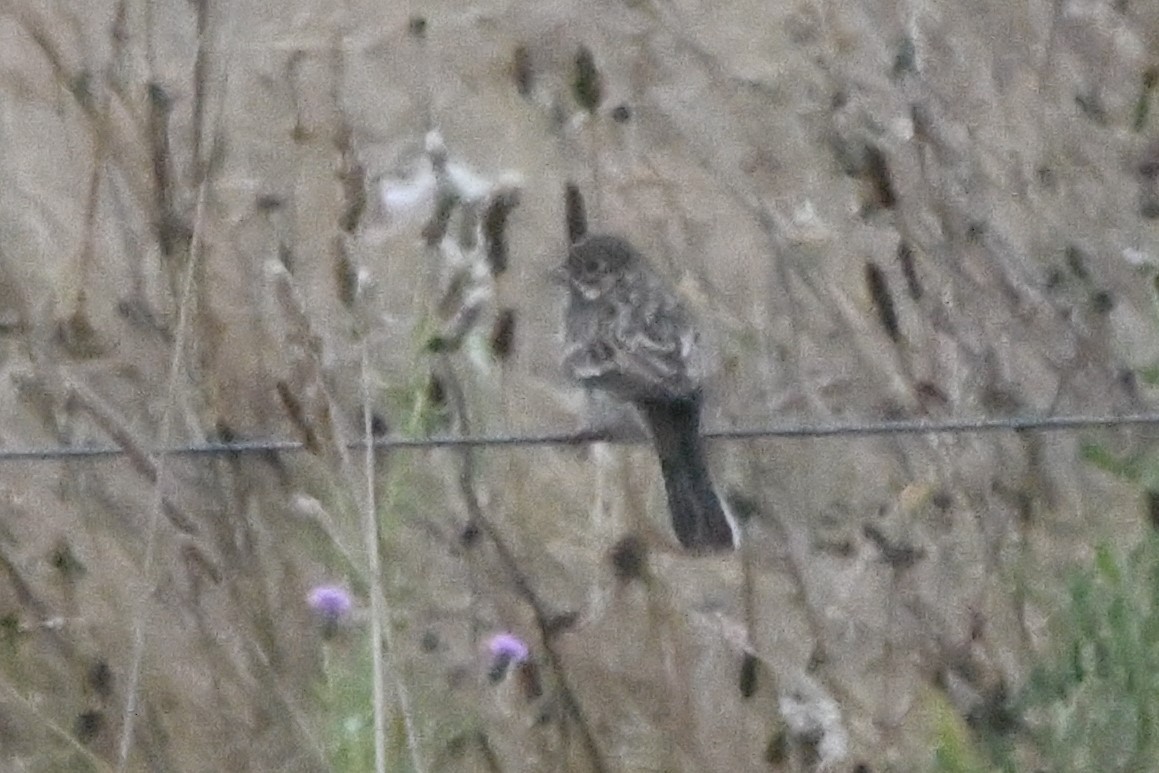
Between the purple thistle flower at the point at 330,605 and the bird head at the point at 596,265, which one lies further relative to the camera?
the bird head at the point at 596,265

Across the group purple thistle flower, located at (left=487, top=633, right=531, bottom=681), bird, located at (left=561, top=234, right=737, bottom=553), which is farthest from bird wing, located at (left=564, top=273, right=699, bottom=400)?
purple thistle flower, located at (left=487, top=633, right=531, bottom=681)

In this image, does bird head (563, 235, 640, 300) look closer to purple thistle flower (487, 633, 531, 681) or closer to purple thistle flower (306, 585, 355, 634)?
purple thistle flower (487, 633, 531, 681)

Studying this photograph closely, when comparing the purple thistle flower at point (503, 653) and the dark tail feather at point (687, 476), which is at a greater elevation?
the dark tail feather at point (687, 476)

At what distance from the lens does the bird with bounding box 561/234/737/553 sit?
424cm

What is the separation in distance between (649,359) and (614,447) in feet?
0.61

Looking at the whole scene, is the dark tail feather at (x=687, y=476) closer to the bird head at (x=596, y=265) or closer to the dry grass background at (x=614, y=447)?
the dry grass background at (x=614, y=447)

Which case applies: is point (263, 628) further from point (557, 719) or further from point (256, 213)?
point (256, 213)

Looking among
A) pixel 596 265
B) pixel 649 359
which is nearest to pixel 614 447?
pixel 649 359

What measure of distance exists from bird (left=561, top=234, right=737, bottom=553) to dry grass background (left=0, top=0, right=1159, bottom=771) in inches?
3.4

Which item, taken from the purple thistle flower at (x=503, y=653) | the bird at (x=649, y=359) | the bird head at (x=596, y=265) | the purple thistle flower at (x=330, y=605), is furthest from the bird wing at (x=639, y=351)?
the purple thistle flower at (x=330, y=605)

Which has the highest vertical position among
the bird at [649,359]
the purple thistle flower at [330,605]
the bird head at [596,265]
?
the bird head at [596,265]

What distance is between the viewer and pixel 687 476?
4273 millimetres

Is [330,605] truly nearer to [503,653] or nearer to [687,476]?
[503,653]

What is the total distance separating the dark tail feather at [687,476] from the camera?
13.8 ft
